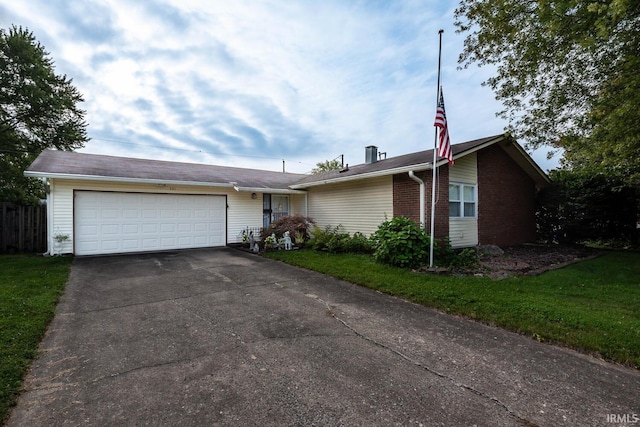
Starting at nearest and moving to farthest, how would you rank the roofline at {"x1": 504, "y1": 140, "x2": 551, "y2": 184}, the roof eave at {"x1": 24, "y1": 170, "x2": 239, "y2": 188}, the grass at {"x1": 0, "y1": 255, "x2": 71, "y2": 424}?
the grass at {"x1": 0, "y1": 255, "x2": 71, "y2": 424}
the roof eave at {"x1": 24, "y1": 170, "x2": 239, "y2": 188}
the roofline at {"x1": 504, "y1": 140, "x2": 551, "y2": 184}

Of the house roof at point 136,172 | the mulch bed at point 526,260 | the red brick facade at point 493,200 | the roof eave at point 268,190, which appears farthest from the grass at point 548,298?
the house roof at point 136,172

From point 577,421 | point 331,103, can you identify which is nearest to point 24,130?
point 331,103

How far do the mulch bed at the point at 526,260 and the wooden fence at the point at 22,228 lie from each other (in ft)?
45.2

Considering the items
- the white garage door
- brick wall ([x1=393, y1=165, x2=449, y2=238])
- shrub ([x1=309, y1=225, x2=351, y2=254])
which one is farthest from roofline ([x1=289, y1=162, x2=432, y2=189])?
the white garage door

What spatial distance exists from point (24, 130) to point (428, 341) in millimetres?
21062

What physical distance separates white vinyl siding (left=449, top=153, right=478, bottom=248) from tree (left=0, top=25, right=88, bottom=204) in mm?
19057

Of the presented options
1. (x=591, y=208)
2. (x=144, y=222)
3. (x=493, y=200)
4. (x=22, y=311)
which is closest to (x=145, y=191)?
(x=144, y=222)

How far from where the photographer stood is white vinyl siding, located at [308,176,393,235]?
10367mm

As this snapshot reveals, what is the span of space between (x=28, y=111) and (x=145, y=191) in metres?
10.1

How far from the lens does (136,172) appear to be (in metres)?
10.8

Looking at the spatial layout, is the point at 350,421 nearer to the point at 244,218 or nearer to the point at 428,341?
the point at 428,341

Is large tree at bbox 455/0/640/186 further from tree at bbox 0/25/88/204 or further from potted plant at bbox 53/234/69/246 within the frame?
tree at bbox 0/25/88/204

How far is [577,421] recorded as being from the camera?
83.6 inches

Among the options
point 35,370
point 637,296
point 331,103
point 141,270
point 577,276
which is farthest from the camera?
point 331,103
